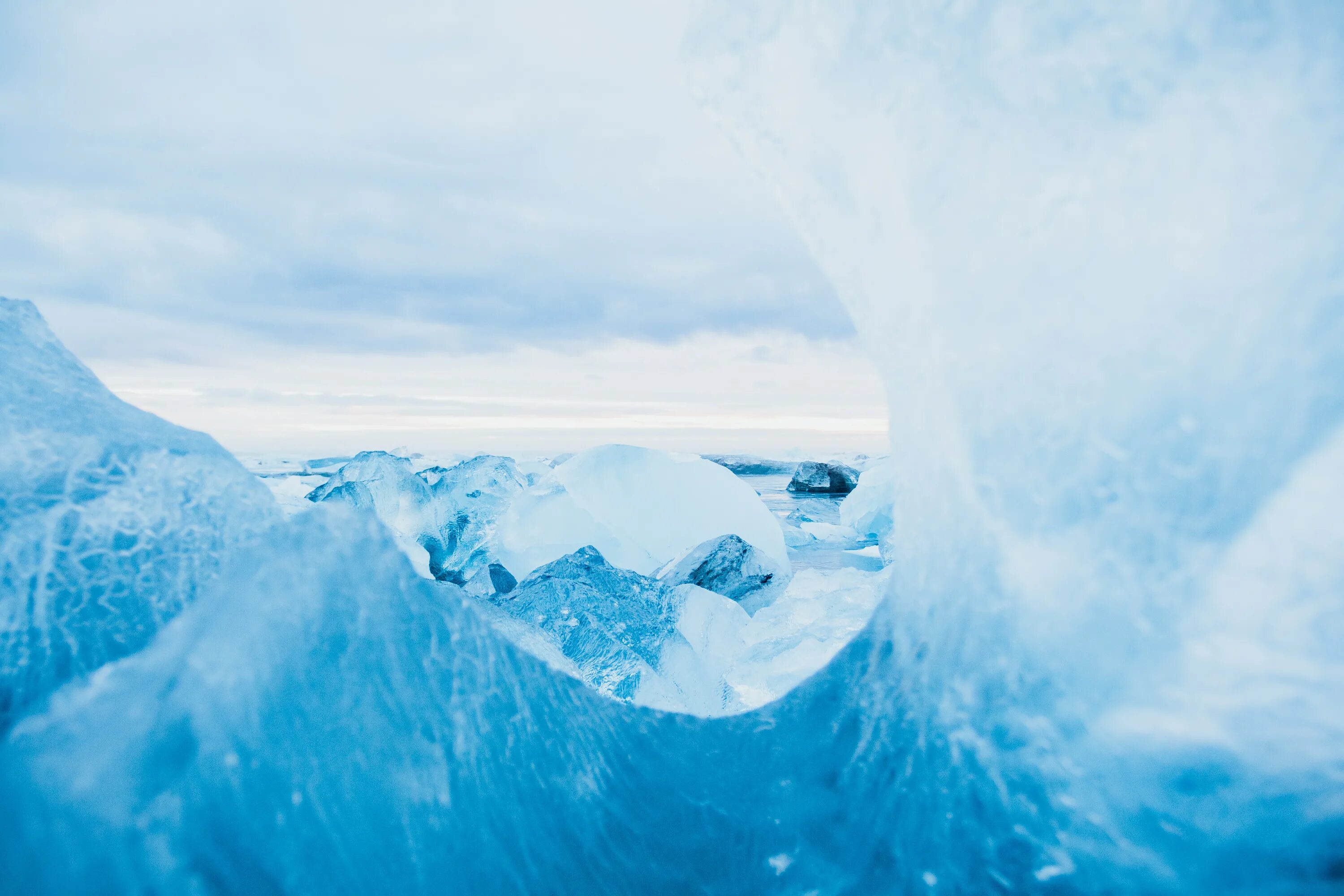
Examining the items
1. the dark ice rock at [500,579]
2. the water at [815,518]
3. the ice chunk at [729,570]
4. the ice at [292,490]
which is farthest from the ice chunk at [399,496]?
the water at [815,518]

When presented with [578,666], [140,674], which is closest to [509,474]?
[578,666]

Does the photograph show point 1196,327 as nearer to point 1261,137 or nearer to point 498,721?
point 1261,137

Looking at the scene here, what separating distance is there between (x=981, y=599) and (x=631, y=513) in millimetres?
5423

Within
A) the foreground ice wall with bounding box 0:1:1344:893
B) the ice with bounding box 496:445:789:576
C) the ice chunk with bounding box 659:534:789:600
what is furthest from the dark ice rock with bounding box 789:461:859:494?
the foreground ice wall with bounding box 0:1:1344:893

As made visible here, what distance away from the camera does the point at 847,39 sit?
1.49 m

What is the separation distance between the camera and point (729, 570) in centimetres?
523

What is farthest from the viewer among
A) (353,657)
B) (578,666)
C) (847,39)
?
(578,666)

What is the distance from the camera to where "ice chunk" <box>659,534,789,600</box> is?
17.0ft

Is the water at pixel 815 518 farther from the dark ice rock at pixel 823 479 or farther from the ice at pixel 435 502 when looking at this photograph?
the ice at pixel 435 502

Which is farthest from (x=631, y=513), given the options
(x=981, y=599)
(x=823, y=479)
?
(x=823, y=479)

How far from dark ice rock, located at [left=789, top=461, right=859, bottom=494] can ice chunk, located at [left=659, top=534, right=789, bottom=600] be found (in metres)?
16.1

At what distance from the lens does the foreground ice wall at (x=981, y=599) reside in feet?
3.59

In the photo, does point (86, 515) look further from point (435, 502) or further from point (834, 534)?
point (834, 534)

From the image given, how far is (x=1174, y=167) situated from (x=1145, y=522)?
1.95ft
